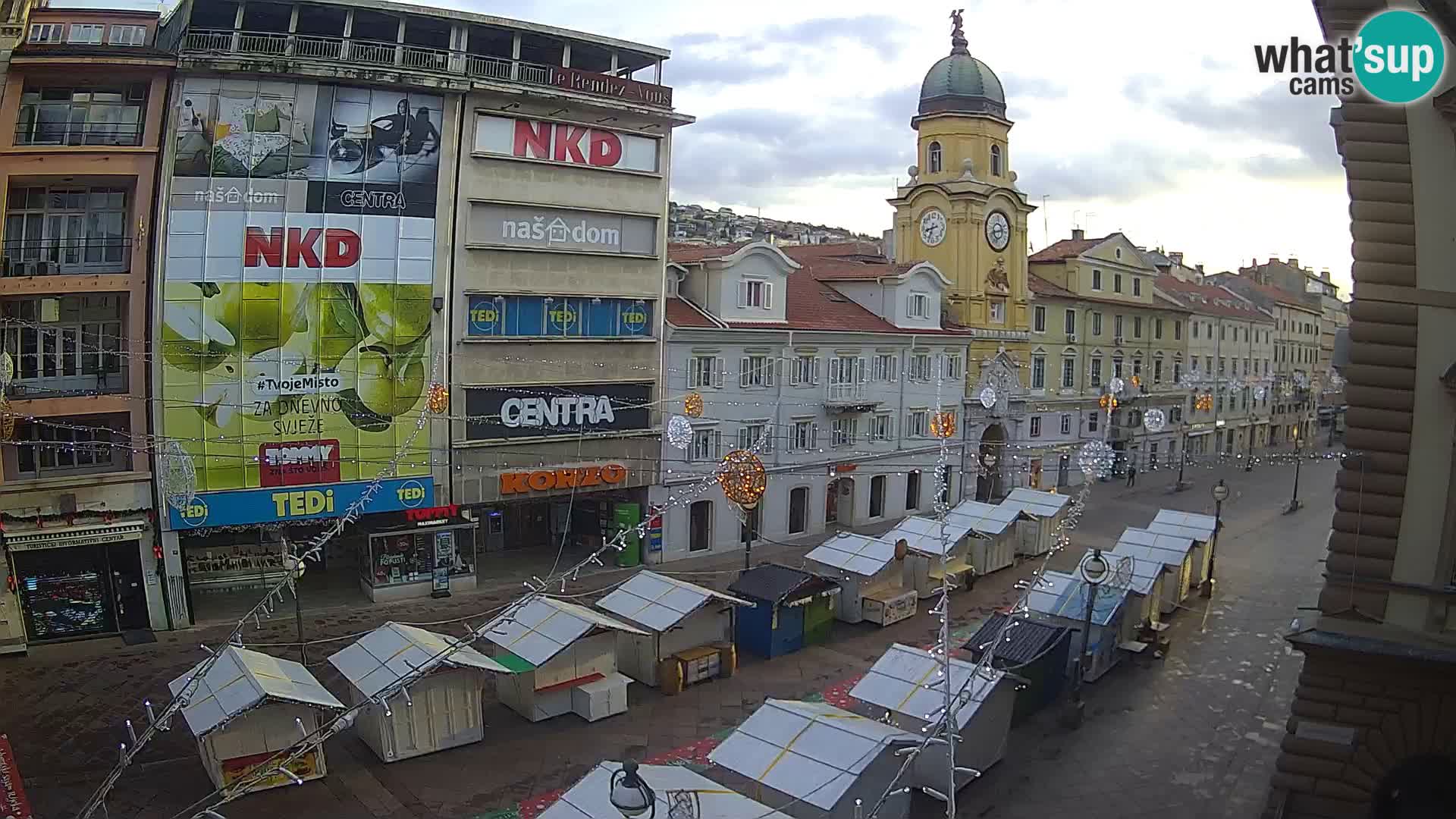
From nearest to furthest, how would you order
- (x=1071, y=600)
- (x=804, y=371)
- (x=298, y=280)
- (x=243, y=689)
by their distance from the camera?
(x=243, y=689)
(x=1071, y=600)
(x=298, y=280)
(x=804, y=371)

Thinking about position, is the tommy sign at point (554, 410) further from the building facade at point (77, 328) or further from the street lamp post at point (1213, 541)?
the street lamp post at point (1213, 541)

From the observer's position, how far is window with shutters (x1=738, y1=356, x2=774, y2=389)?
35125 mm

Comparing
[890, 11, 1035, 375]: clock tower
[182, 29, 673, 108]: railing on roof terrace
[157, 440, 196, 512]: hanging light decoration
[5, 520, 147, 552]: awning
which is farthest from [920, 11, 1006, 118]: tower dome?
[5, 520, 147, 552]: awning

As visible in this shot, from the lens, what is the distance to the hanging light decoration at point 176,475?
994 inches

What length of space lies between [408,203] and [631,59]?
9.30m

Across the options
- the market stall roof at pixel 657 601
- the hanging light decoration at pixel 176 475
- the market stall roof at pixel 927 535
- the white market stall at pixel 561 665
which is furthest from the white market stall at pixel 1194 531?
the hanging light decoration at pixel 176 475

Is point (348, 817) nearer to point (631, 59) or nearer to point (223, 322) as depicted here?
point (223, 322)

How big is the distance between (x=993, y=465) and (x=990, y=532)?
593 inches

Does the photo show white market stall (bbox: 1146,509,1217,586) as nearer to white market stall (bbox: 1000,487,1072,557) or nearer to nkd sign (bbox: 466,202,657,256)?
white market stall (bbox: 1000,487,1072,557)

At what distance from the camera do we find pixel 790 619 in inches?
961

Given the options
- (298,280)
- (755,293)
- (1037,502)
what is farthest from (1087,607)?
(298,280)

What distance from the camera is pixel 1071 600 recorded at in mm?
23562

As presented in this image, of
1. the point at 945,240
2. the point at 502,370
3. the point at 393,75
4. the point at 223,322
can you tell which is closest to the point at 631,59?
the point at 393,75

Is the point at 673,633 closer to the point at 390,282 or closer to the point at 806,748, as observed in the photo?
the point at 806,748
